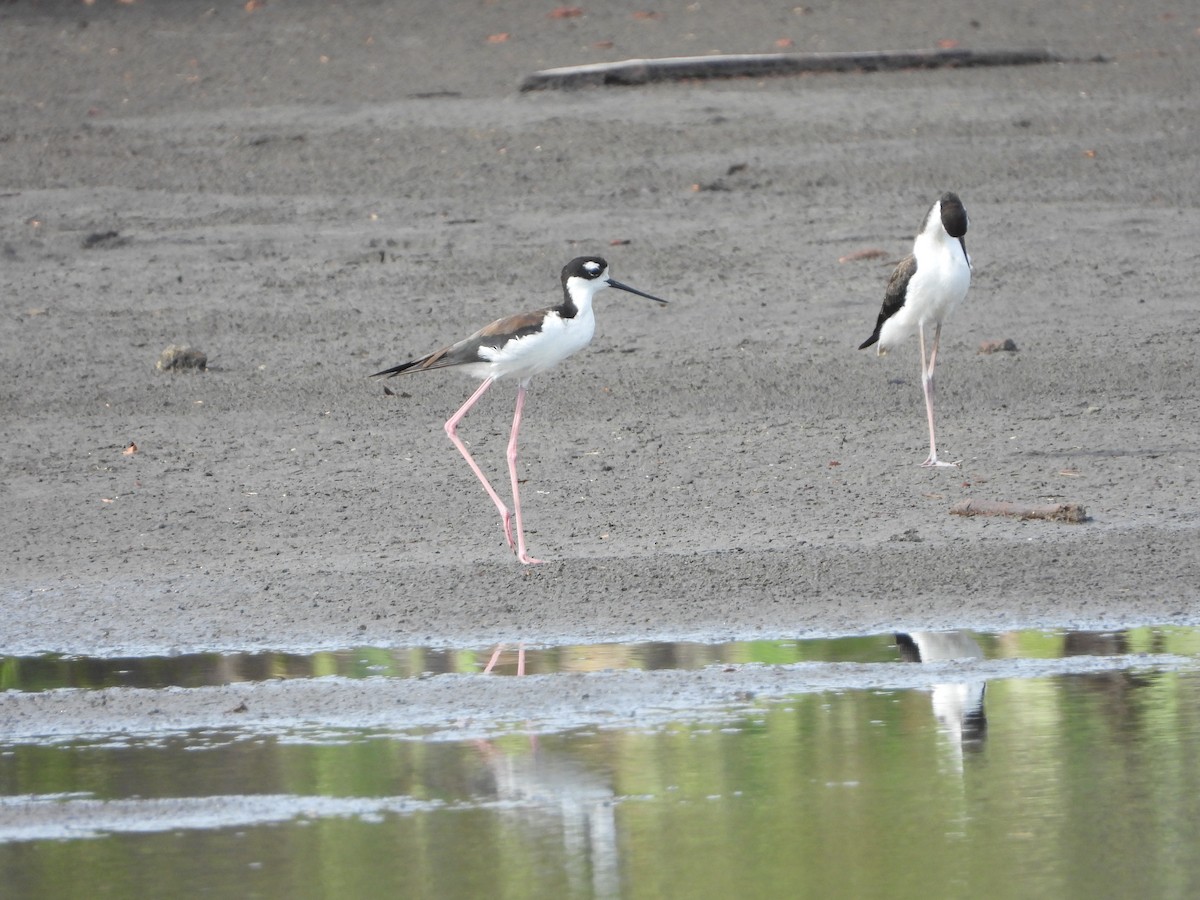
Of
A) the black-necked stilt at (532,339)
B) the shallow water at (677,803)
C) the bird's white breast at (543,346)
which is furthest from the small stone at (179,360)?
the shallow water at (677,803)

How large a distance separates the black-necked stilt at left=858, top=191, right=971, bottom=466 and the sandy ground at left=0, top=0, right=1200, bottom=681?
480 mm

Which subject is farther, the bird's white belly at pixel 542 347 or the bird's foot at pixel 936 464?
the bird's foot at pixel 936 464

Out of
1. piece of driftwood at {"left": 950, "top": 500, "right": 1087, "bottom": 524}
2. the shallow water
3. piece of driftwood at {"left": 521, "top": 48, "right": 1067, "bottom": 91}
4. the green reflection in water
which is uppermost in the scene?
piece of driftwood at {"left": 521, "top": 48, "right": 1067, "bottom": 91}

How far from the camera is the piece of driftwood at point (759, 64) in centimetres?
1492

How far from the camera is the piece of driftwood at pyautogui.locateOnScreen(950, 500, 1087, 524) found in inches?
311

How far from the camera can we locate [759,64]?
1513 cm

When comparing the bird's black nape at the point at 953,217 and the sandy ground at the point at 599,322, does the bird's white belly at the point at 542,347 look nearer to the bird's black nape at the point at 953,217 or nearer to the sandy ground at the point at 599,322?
the sandy ground at the point at 599,322

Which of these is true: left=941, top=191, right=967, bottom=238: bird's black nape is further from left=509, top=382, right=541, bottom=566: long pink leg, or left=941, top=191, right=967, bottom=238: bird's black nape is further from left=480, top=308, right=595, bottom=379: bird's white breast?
left=509, top=382, right=541, bottom=566: long pink leg

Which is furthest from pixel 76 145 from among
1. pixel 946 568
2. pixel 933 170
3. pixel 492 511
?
pixel 946 568

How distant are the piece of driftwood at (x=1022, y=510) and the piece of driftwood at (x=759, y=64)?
7.49 m

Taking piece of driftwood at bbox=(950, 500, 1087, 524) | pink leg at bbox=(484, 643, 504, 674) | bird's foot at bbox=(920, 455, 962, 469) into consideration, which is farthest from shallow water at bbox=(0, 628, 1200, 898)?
bird's foot at bbox=(920, 455, 962, 469)

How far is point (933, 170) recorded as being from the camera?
13.6 meters

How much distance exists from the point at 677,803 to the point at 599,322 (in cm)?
644

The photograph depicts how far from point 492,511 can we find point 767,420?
185 centimetres
